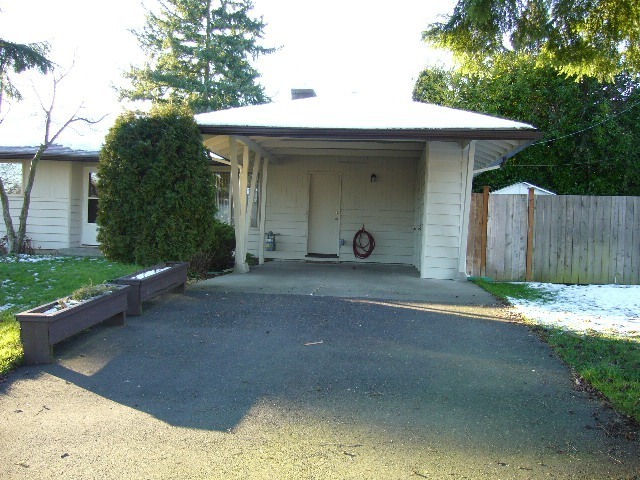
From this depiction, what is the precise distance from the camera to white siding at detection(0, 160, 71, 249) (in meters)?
15.3

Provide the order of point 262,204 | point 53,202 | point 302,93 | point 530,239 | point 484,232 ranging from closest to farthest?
point 530,239 → point 484,232 → point 262,204 → point 53,202 → point 302,93

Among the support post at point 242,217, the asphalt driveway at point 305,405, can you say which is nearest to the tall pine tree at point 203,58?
the support post at point 242,217

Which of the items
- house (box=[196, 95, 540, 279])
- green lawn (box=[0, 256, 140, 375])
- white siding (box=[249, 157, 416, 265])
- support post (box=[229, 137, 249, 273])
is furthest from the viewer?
white siding (box=[249, 157, 416, 265])

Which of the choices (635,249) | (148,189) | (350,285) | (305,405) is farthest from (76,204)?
(635,249)

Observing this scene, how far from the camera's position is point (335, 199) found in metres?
14.7

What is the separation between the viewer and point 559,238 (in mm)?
10711

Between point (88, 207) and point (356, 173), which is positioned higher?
point (356, 173)

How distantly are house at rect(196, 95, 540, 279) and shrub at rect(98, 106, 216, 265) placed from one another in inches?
57.2

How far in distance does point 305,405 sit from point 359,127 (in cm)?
657

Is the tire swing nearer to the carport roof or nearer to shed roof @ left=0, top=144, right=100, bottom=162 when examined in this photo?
the carport roof

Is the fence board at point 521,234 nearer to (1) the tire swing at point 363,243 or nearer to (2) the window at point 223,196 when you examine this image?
(1) the tire swing at point 363,243

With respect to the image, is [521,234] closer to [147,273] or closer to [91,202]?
[147,273]

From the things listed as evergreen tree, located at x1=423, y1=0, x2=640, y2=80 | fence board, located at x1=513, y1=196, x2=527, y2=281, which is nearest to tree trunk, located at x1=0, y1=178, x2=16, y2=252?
evergreen tree, located at x1=423, y1=0, x2=640, y2=80

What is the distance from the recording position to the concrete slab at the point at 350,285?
8.83 m
